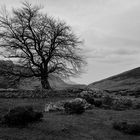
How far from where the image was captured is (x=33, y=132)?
33.1 feet

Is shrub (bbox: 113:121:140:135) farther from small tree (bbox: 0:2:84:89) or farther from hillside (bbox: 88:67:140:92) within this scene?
hillside (bbox: 88:67:140:92)

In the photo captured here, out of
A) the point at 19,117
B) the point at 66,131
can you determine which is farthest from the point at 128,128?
the point at 19,117

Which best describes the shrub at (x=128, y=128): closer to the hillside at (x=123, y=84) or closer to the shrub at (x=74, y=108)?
the shrub at (x=74, y=108)

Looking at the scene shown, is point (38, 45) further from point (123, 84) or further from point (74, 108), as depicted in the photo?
point (123, 84)

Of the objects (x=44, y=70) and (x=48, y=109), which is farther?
(x=44, y=70)

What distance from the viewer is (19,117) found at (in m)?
11.0

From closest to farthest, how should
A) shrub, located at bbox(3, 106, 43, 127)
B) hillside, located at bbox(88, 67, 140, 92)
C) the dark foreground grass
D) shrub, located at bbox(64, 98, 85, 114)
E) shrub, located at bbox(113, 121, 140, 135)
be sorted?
the dark foreground grass < shrub, located at bbox(3, 106, 43, 127) < shrub, located at bbox(113, 121, 140, 135) < shrub, located at bbox(64, 98, 85, 114) < hillside, located at bbox(88, 67, 140, 92)

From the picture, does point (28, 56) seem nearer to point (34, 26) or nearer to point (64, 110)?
point (34, 26)

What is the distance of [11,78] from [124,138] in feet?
76.1

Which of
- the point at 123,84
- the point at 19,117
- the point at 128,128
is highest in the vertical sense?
the point at 123,84

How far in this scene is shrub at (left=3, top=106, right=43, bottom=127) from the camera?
11.0 meters

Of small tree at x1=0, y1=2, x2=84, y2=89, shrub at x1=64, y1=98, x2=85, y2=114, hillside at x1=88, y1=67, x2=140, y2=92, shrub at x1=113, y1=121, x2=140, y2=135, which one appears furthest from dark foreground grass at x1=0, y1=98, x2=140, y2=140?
hillside at x1=88, y1=67, x2=140, y2=92

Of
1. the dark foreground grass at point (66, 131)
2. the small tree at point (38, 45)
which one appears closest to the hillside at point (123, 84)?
the small tree at point (38, 45)

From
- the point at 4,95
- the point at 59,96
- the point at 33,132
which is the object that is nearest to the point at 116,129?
the point at 33,132
